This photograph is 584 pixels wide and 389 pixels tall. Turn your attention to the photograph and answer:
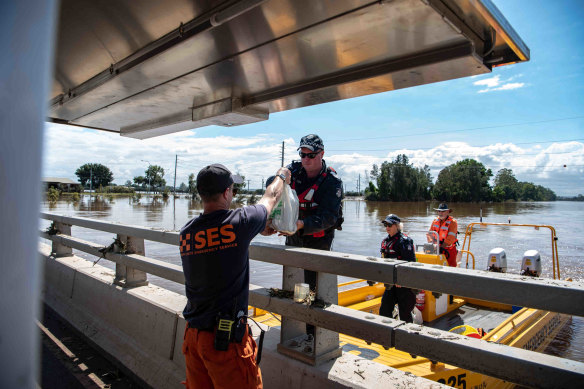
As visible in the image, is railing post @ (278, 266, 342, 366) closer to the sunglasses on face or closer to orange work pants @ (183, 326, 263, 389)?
orange work pants @ (183, 326, 263, 389)

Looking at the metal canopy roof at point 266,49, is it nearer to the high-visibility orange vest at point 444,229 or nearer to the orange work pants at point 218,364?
the orange work pants at point 218,364

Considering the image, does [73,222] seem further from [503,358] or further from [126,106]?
[503,358]

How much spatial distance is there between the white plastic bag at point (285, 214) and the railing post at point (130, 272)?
94.1 inches

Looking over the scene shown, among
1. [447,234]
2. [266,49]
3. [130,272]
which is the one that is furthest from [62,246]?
[447,234]

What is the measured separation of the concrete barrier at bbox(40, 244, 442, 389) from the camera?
2.33 metres

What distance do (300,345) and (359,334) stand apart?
60 cm

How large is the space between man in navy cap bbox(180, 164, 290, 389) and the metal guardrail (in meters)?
0.45

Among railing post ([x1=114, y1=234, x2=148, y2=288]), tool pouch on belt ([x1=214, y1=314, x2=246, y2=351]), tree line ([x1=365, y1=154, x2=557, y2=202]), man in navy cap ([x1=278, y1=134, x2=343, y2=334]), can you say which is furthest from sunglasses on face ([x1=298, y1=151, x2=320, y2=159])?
tree line ([x1=365, y1=154, x2=557, y2=202])

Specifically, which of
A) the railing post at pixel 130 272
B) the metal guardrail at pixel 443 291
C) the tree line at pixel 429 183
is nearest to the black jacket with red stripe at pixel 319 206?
the metal guardrail at pixel 443 291

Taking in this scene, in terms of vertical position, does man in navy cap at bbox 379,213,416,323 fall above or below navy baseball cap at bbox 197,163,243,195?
below

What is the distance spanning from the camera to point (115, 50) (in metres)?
3.53

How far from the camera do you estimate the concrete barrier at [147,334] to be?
2326 millimetres

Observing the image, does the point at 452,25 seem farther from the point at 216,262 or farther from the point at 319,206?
the point at 216,262

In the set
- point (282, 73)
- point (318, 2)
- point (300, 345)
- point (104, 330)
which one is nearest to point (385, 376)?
point (300, 345)
